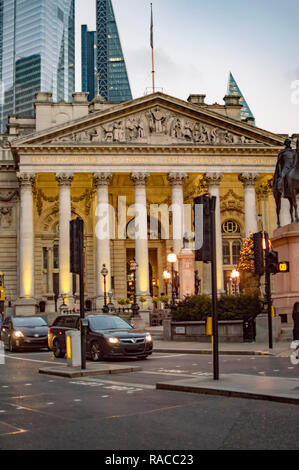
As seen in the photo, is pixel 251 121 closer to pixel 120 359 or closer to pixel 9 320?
pixel 9 320

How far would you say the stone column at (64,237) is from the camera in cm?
5272

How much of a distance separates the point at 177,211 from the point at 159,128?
7512 mm

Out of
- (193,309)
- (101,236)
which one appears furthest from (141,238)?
(193,309)

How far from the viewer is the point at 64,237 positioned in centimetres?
5328

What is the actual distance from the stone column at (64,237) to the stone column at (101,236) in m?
2.39

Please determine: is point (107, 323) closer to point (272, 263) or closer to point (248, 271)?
point (272, 263)

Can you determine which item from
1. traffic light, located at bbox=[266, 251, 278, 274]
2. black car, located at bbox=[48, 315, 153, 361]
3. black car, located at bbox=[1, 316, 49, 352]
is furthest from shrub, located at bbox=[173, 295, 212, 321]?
traffic light, located at bbox=[266, 251, 278, 274]

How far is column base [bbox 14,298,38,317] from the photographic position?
51.8 metres

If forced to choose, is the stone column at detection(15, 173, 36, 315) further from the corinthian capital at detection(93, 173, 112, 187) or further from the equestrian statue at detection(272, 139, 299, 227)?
the equestrian statue at detection(272, 139, 299, 227)

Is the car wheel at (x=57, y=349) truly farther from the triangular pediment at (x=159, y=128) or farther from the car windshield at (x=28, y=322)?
the triangular pediment at (x=159, y=128)

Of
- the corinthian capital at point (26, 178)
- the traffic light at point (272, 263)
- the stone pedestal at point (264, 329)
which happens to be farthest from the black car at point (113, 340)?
the corinthian capital at point (26, 178)

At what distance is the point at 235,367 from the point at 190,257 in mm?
20425

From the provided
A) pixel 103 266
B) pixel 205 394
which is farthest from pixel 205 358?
pixel 103 266

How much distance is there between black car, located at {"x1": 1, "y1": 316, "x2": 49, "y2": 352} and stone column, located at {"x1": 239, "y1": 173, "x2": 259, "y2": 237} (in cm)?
2943
